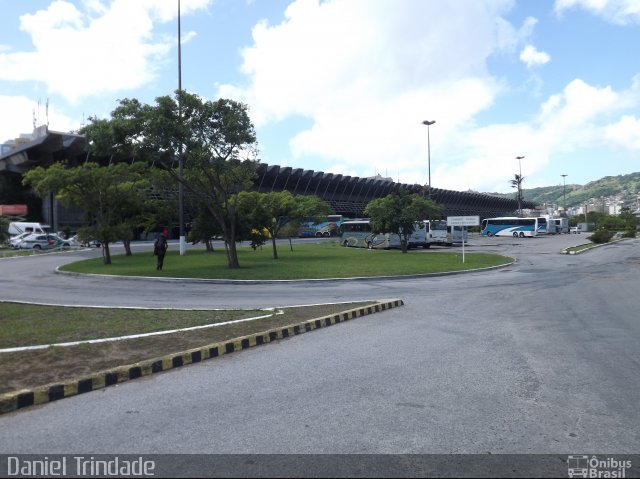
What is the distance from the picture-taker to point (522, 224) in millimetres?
69562

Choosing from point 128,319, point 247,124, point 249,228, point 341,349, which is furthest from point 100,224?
point 341,349

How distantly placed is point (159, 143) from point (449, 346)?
58.4 ft

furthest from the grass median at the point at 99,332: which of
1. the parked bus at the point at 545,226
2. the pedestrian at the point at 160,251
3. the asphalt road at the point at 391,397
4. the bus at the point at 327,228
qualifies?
the parked bus at the point at 545,226

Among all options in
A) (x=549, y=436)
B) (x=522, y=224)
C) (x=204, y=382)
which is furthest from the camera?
(x=522, y=224)

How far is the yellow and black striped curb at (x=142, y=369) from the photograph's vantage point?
5328 millimetres

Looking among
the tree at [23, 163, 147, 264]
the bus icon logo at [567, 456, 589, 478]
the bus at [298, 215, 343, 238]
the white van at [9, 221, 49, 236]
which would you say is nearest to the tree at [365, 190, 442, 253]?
the tree at [23, 163, 147, 264]

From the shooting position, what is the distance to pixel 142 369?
21.3ft

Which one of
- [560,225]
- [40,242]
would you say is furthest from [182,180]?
[560,225]

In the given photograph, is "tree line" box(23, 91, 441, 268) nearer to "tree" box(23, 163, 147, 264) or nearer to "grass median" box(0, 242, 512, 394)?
"tree" box(23, 163, 147, 264)

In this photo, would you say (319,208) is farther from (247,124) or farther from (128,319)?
(128,319)

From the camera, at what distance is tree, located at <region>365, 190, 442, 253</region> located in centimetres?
3519

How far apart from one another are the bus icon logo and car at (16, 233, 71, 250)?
161 ft

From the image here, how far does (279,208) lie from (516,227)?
47.9 m

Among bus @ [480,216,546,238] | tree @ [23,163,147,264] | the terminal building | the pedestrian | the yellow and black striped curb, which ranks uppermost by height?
the terminal building
